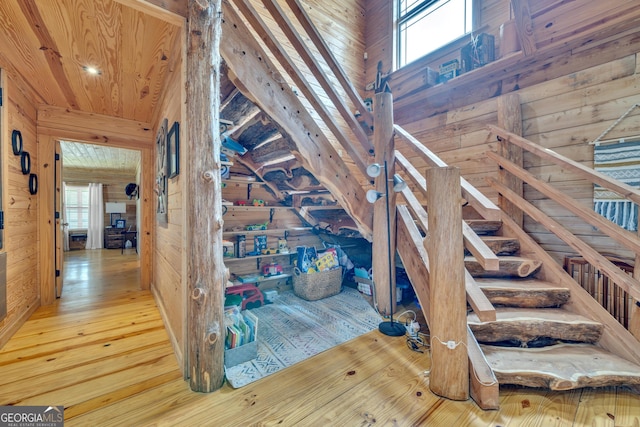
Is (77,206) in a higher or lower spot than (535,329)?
Answer: higher

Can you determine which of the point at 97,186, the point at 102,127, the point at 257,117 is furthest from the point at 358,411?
the point at 97,186

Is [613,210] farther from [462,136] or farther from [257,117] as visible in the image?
[257,117]

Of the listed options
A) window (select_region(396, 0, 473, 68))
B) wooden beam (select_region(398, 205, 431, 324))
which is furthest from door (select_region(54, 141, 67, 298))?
window (select_region(396, 0, 473, 68))

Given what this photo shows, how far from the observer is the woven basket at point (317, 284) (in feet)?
10.5

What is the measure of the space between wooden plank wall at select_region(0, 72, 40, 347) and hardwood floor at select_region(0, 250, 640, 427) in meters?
0.38

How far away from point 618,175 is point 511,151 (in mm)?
781

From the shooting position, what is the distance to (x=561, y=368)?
152 cm

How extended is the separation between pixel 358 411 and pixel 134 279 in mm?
4160

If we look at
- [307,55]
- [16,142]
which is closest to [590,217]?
[307,55]

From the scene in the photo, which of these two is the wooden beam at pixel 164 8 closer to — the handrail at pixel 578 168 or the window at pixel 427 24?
the handrail at pixel 578 168

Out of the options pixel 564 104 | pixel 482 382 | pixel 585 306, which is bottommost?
pixel 482 382

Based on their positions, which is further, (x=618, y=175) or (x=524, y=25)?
(x=524, y=25)

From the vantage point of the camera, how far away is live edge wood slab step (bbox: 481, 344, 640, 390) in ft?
4.77

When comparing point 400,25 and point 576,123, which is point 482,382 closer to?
point 576,123
